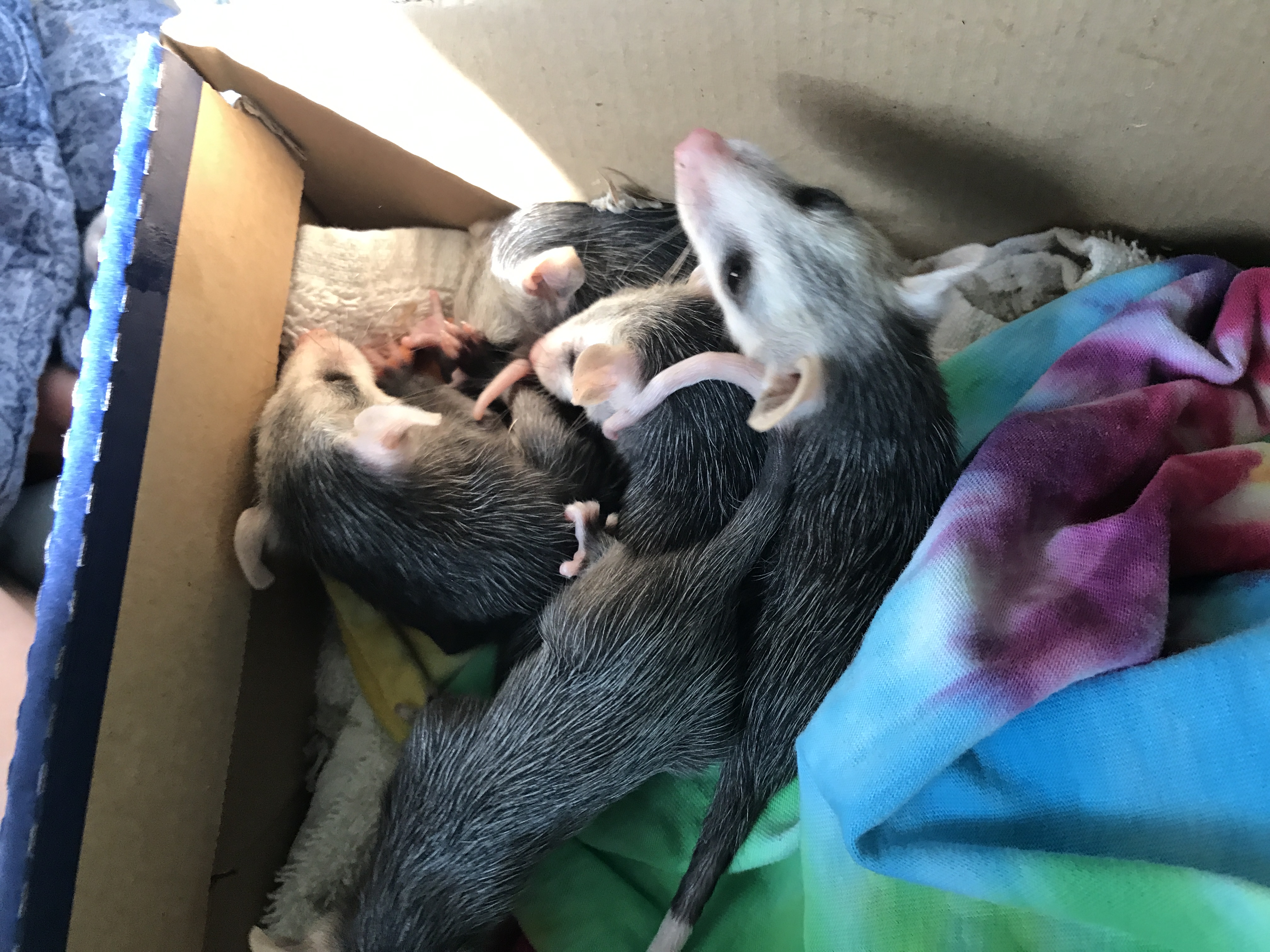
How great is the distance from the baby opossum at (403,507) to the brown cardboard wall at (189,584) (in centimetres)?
7

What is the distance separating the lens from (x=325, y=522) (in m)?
1.40

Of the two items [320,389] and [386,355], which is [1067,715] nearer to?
[320,389]

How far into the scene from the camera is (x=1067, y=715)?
964 mm

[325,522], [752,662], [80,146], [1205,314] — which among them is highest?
[80,146]

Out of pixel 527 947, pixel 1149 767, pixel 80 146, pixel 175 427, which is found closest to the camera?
pixel 1149 767

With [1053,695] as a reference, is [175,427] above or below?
above

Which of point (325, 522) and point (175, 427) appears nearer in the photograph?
point (175, 427)

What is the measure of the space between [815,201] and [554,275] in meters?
0.52

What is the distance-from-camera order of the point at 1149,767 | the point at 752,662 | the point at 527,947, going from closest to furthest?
the point at 1149,767 < the point at 752,662 < the point at 527,947

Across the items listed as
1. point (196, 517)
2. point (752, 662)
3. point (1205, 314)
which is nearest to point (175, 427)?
point (196, 517)

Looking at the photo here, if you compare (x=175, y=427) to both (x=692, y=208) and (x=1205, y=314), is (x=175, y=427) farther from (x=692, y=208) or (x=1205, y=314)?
(x=1205, y=314)

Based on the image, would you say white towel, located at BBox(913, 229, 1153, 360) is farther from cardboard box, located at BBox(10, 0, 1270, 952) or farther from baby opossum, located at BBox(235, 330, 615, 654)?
baby opossum, located at BBox(235, 330, 615, 654)

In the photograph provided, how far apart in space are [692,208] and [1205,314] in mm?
806

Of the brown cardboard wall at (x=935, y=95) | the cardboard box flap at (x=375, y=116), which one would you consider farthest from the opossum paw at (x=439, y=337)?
the brown cardboard wall at (x=935, y=95)
